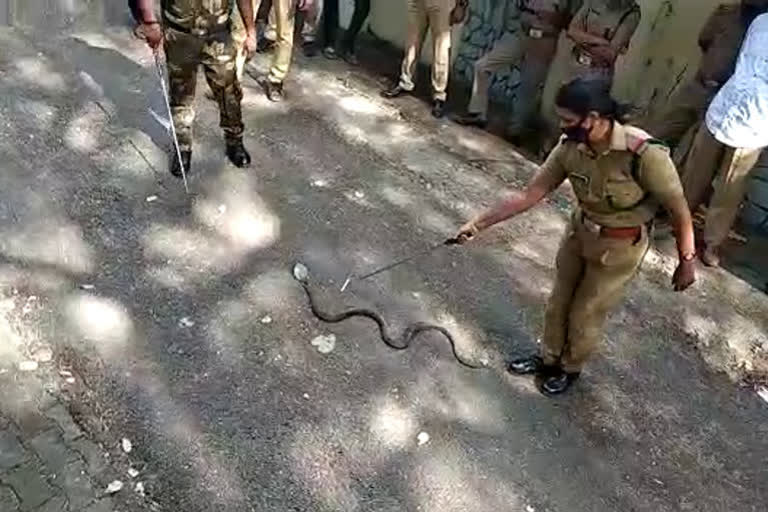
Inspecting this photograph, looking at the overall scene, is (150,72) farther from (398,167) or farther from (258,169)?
(398,167)

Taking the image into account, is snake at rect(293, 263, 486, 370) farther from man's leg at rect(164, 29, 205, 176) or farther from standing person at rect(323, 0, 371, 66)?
standing person at rect(323, 0, 371, 66)

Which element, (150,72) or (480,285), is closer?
(480,285)

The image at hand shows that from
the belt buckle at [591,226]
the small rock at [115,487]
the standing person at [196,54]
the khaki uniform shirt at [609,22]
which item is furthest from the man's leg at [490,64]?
the small rock at [115,487]

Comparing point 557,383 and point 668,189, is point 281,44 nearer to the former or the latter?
point 557,383

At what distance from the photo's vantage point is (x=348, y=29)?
26.6 feet

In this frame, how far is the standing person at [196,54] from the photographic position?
5352 mm

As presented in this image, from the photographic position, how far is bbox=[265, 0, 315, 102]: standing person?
6869mm

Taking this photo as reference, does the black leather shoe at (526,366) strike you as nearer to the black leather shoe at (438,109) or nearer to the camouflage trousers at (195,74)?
the camouflage trousers at (195,74)

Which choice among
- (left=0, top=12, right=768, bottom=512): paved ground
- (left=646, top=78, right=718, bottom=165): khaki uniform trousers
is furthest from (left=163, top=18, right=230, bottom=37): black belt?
(left=646, top=78, right=718, bottom=165): khaki uniform trousers

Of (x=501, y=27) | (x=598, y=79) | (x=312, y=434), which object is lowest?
(x=312, y=434)

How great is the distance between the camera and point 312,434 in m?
4.31

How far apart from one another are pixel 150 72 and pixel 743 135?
14.6ft

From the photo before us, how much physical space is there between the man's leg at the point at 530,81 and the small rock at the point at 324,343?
2924 mm

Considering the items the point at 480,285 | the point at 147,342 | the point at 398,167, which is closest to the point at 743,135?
the point at 480,285
